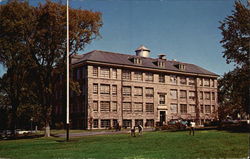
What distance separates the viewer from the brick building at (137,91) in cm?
5628

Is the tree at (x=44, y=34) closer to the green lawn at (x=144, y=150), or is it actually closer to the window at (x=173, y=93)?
the green lawn at (x=144, y=150)

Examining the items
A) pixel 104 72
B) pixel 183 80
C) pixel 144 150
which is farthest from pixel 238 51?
pixel 183 80

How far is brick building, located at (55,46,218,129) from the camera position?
185 ft

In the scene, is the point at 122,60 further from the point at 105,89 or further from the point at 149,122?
the point at 149,122

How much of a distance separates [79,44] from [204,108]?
143ft

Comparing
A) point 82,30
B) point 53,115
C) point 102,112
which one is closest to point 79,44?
point 82,30

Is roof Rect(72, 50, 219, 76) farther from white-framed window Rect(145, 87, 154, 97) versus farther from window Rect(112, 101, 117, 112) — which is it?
window Rect(112, 101, 117, 112)

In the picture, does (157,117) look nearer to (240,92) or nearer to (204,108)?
(204,108)

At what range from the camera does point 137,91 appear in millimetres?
62625

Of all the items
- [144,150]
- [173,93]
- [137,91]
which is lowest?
[144,150]

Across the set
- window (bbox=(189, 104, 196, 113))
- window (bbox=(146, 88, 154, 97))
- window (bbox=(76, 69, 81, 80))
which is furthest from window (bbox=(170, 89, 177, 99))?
window (bbox=(76, 69, 81, 80))

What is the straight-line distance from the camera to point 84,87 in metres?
56.7

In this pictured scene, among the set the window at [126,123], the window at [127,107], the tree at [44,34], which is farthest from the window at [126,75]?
the tree at [44,34]

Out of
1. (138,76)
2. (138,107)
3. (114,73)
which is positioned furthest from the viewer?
(138,76)
